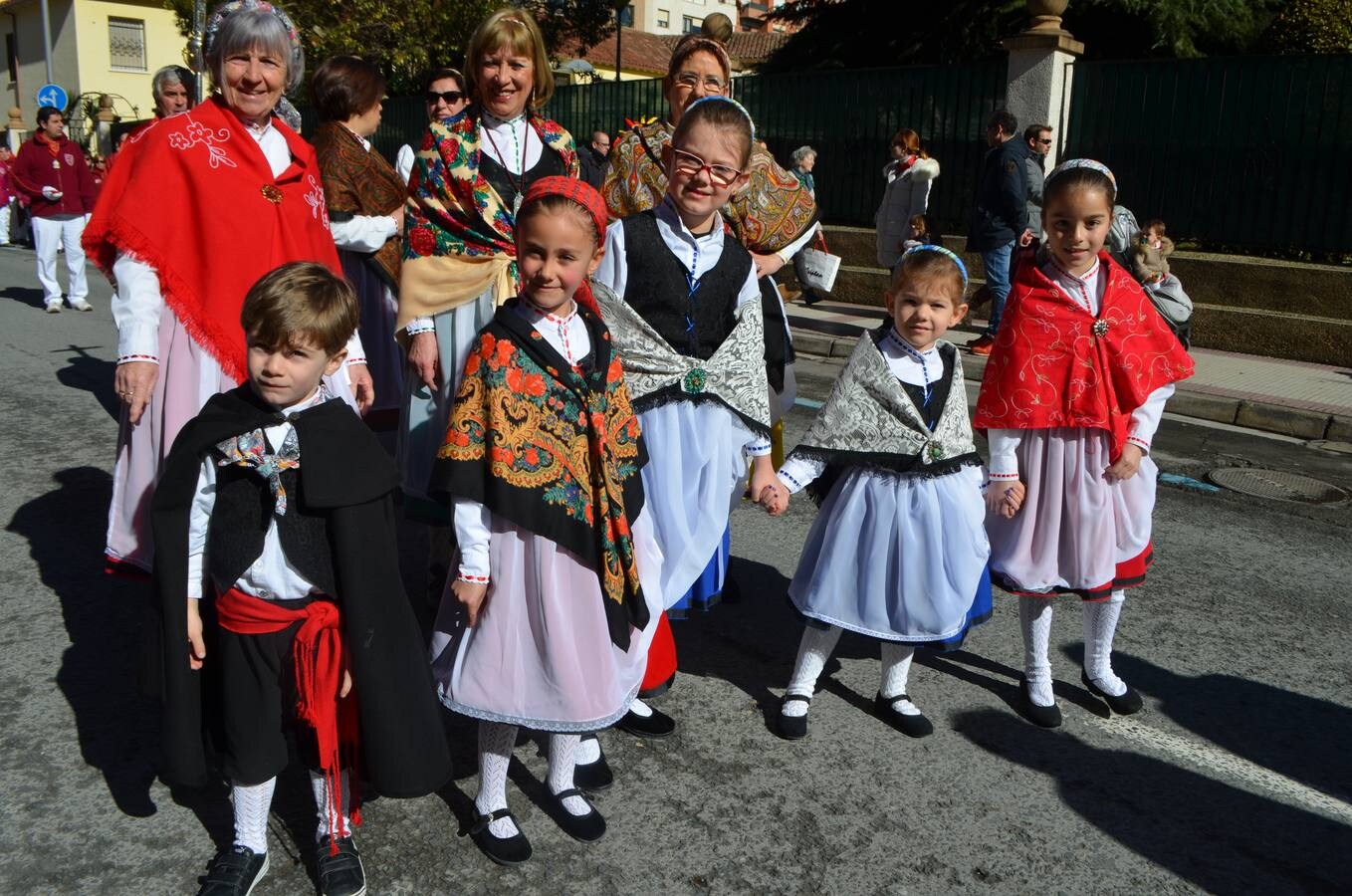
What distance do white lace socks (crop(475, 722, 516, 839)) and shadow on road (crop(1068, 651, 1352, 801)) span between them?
Answer: 87.0 inches

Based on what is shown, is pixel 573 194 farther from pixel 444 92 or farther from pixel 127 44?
pixel 127 44

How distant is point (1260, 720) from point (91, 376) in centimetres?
766

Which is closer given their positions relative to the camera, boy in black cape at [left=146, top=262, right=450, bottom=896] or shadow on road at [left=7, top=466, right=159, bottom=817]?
boy in black cape at [left=146, top=262, right=450, bottom=896]

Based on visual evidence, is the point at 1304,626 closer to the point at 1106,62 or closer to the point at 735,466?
the point at 735,466

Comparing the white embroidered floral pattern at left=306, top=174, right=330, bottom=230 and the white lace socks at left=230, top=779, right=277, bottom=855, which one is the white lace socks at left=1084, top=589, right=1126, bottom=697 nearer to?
the white lace socks at left=230, top=779, right=277, bottom=855

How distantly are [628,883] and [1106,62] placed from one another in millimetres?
11945

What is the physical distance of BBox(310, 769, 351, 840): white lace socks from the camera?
2779 mm

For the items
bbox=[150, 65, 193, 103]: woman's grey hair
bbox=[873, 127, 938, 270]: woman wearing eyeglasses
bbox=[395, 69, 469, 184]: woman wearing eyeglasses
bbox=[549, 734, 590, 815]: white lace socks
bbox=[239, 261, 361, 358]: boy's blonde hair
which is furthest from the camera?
bbox=[873, 127, 938, 270]: woman wearing eyeglasses

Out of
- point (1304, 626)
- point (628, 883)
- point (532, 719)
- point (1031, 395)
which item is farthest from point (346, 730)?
point (1304, 626)

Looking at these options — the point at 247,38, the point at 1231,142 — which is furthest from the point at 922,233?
the point at 247,38

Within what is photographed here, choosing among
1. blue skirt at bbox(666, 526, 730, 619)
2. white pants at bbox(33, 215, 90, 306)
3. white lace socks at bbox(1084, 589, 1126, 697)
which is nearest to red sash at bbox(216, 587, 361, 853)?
blue skirt at bbox(666, 526, 730, 619)

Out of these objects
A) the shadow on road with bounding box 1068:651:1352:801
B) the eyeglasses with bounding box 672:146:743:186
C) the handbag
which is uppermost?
the eyeglasses with bounding box 672:146:743:186

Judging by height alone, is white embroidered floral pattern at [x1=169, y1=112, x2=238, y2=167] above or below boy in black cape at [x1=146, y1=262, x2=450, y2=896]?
above

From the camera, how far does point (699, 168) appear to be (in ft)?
11.3
